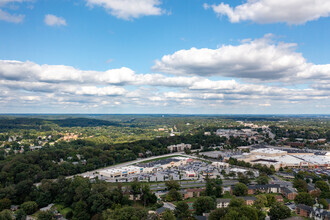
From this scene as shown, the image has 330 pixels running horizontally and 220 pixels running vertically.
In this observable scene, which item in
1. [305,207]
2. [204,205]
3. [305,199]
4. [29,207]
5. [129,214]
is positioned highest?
[129,214]

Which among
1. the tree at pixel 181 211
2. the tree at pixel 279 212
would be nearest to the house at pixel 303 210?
the tree at pixel 279 212

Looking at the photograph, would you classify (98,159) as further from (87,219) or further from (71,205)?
(87,219)

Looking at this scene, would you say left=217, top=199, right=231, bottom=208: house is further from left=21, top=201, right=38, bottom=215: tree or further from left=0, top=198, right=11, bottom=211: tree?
left=0, top=198, right=11, bottom=211: tree

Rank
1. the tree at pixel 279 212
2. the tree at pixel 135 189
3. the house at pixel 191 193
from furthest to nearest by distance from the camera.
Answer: the house at pixel 191 193
the tree at pixel 135 189
the tree at pixel 279 212

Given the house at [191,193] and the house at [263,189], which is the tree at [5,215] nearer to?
the house at [191,193]

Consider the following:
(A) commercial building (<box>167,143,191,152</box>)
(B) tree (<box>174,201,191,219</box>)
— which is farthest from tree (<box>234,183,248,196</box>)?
(A) commercial building (<box>167,143,191,152</box>)

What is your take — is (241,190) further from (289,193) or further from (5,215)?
(5,215)

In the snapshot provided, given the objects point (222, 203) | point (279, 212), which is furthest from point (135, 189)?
point (279, 212)
